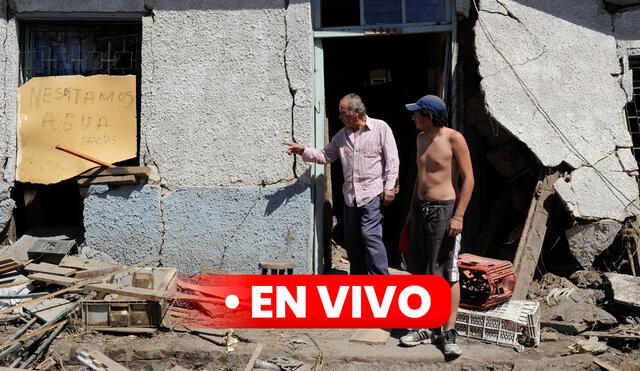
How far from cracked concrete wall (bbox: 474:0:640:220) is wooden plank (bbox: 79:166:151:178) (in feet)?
10.5

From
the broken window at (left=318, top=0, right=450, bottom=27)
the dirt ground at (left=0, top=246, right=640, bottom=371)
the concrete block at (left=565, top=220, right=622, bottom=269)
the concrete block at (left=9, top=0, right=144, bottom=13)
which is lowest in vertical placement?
the dirt ground at (left=0, top=246, right=640, bottom=371)

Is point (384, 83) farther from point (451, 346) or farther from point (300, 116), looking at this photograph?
point (451, 346)

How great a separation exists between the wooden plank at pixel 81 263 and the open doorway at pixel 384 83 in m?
2.99

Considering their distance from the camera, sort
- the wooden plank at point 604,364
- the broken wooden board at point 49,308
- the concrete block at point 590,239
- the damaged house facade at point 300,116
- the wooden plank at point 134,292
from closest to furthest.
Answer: the wooden plank at point 604,364 < the wooden plank at point 134,292 < the broken wooden board at point 49,308 < the concrete block at point 590,239 < the damaged house facade at point 300,116

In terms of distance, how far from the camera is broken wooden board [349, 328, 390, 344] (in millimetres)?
4498

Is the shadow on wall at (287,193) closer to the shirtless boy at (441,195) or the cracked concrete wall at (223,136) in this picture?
the cracked concrete wall at (223,136)

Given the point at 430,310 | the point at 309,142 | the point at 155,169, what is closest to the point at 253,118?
the point at 309,142

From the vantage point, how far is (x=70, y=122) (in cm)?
596

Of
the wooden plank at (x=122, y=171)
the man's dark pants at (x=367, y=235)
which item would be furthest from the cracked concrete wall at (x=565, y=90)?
the wooden plank at (x=122, y=171)

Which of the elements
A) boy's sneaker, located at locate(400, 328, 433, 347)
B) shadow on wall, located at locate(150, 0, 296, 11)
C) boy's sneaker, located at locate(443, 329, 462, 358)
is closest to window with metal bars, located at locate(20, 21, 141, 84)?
shadow on wall, located at locate(150, 0, 296, 11)

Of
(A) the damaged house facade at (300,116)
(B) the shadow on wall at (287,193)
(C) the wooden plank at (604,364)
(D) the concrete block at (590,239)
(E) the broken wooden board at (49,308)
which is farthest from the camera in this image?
(B) the shadow on wall at (287,193)

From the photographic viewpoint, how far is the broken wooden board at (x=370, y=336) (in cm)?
450

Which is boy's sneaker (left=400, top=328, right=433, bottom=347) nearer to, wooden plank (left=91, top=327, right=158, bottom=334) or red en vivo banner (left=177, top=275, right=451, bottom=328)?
red en vivo banner (left=177, top=275, right=451, bottom=328)

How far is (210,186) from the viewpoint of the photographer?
5.79 m
